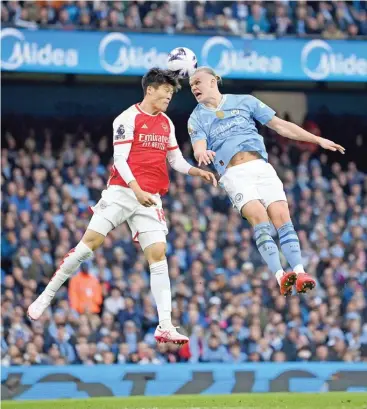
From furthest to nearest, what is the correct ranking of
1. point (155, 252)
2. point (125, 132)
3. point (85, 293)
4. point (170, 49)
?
point (170, 49), point (85, 293), point (155, 252), point (125, 132)

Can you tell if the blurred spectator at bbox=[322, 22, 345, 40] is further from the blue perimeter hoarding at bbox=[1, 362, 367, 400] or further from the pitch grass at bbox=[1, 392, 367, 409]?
the pitch grass at bbox=[1, 392, 367, 409]

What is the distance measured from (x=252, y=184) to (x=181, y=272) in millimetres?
9494

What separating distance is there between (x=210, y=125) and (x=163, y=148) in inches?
20.2

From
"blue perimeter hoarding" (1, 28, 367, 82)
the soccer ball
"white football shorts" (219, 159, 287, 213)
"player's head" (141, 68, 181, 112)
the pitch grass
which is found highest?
"blue perimeter hoarding" (1, 28, 367, 82)

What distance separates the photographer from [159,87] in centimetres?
1146

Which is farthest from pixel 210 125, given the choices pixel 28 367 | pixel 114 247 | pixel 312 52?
pixel 312 52

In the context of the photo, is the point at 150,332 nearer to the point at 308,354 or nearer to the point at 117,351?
the point at 117,351

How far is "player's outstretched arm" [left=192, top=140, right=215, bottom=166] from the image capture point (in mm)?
11023

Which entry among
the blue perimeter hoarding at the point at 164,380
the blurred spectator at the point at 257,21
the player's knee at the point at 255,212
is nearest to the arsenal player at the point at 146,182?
the player's knee at the point at 255,212

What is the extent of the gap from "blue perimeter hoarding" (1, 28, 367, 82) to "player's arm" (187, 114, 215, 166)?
1072 cm

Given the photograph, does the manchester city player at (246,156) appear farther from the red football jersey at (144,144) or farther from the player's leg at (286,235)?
the red football jersey at (144,144)

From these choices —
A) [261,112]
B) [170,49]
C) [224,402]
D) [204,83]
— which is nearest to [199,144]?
[204,83]

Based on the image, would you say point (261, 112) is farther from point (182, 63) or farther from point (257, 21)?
point (257, 21)

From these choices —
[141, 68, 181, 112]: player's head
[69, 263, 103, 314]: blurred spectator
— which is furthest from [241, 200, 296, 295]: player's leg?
[69, 263, 103, 314]: blurred spectator
